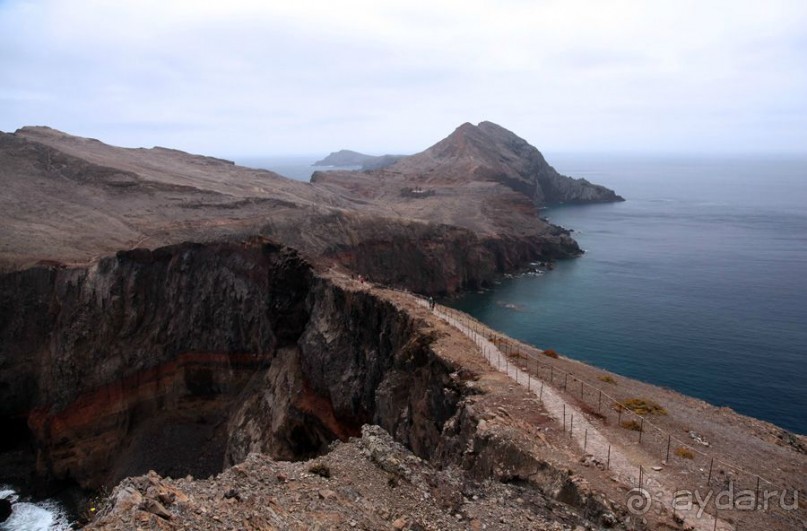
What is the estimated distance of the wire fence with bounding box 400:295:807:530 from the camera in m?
19.0

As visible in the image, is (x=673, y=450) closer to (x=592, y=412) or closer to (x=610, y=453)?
(x=610, y=453)

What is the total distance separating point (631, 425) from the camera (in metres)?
25.8

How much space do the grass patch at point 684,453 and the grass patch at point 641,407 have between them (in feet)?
14.1

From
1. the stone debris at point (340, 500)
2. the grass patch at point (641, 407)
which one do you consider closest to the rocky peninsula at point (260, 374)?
the stone debris at point (340, 500)

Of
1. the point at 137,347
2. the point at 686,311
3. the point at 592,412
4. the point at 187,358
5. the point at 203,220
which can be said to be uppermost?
the point at 203,220

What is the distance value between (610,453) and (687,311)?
64508mm

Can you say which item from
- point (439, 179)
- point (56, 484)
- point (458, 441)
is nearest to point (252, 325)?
point (56, 484)

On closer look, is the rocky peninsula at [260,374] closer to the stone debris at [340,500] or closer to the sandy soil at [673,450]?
the stone debris at [340,500]

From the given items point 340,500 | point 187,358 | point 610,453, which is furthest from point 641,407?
point 187,358

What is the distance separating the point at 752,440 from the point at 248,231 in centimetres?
6115

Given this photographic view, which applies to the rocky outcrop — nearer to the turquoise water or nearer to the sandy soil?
the sandy soil

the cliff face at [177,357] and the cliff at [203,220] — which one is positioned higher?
the cliff at [203,220]

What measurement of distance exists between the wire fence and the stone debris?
4.26 m

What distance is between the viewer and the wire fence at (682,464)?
19047 mm
